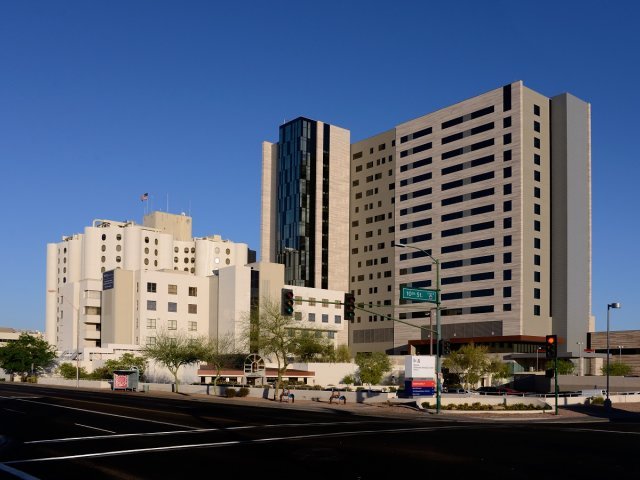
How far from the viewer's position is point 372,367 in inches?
4053

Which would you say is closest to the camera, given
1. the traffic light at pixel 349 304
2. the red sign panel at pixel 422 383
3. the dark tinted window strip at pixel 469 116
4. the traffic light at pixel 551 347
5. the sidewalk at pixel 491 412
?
the traffic light at pixel 349 304

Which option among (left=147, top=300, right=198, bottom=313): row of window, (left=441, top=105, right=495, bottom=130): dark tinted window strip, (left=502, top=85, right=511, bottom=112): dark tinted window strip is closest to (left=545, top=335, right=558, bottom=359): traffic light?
(left=502, top=85, right=511, bottom=112): dark tinted window strip

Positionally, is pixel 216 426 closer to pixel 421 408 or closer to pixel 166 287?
pixel 421 408

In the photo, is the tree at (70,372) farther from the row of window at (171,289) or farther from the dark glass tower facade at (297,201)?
the dark glass tower facade at (297,201)

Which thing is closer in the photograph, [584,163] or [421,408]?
[421,408]

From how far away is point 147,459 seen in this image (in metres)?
21.1

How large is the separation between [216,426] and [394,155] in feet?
413

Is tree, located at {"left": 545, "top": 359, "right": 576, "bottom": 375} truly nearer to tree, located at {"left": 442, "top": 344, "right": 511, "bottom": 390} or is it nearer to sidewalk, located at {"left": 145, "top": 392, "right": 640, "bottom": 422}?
tree, located at {"left": 442, "top": 344, "right": 511, "bottom": 390}

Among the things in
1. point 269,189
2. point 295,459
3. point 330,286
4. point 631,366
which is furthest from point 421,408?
point 269,189

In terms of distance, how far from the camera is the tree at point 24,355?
12150 cm

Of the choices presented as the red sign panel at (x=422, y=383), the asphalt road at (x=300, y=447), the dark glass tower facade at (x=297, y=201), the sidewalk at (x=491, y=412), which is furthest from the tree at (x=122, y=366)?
the asphalt road at (x=300, y=447)

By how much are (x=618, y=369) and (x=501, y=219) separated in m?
31.2

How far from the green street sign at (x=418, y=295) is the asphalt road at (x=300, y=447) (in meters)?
7.69

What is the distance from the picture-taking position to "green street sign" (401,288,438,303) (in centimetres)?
4325
